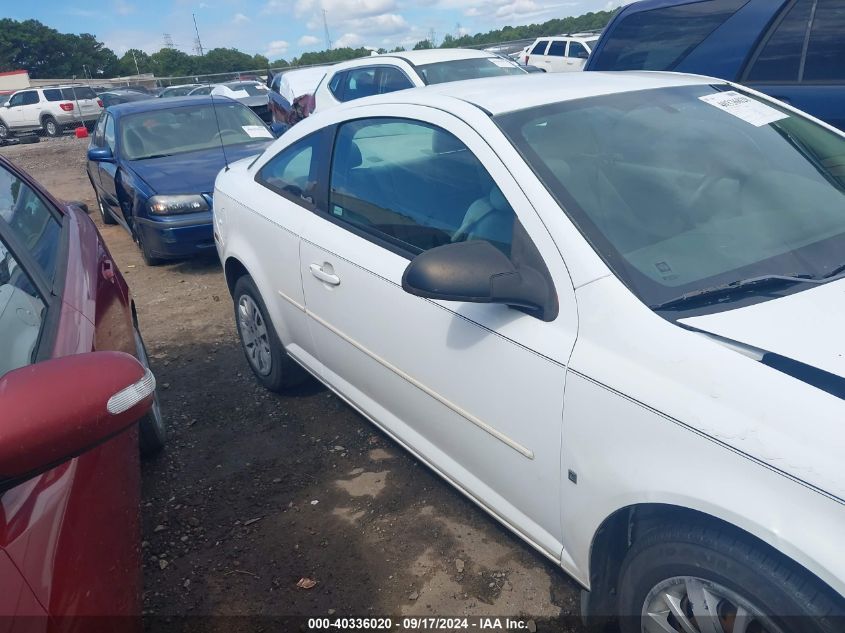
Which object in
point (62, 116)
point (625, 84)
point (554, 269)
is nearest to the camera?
point (554, 269)

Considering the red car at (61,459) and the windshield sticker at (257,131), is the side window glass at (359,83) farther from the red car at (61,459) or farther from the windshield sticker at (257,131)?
the red car at (61,459)

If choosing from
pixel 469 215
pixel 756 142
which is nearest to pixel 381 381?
pixel 469 215

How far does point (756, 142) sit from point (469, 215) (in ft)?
3.61

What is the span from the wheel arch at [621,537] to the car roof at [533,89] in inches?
53.4

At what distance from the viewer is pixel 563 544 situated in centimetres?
202

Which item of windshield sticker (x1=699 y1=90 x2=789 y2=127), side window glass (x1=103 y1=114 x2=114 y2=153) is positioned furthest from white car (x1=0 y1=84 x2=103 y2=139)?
windshield sticker (x1=699 y1=90 x2=789 y2=127)

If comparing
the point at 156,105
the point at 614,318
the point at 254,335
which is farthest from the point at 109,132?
the point at 614,318

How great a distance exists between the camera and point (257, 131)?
752cm

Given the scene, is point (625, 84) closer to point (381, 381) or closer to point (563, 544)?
point (381, 381)

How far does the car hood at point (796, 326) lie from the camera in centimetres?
155

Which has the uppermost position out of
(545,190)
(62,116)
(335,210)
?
(545,190)

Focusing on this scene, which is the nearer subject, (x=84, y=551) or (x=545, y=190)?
(x=84, y=551)

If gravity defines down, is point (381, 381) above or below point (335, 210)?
below

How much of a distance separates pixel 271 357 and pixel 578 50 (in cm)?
1755
